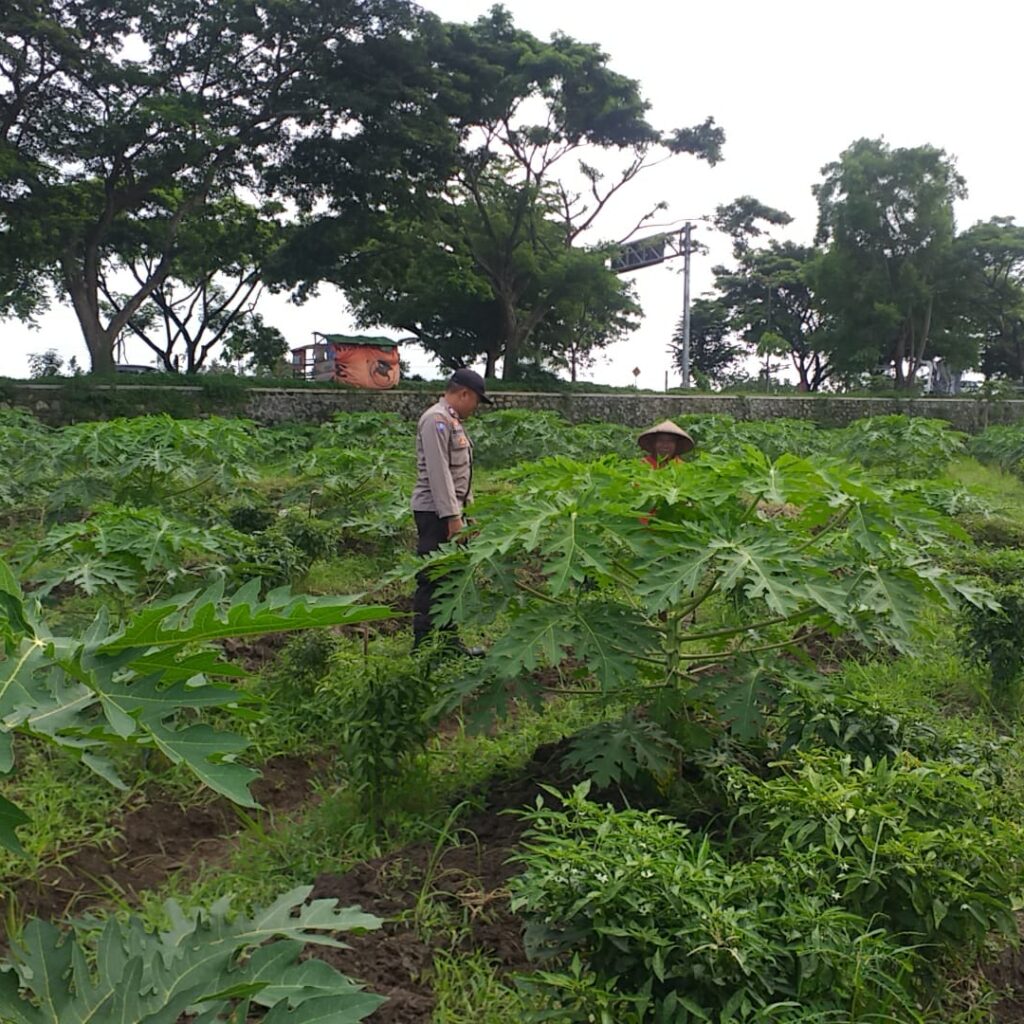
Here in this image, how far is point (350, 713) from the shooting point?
113 inches

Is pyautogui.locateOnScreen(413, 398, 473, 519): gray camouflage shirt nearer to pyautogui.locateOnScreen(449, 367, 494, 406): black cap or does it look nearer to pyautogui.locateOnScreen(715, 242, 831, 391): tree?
pyautogui.locateOnScreen(449, 367, 494, 406): black cap

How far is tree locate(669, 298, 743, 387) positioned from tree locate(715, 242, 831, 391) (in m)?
0.73

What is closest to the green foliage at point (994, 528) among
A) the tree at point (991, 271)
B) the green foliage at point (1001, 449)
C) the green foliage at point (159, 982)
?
the green foliage at point (1001, 449)

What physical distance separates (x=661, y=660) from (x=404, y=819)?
1.00m

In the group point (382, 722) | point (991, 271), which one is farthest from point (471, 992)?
point (991, 271)

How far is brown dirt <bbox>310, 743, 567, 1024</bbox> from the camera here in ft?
6.82

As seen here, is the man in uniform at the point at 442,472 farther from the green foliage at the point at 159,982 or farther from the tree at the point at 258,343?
the tree at the point at 258,343

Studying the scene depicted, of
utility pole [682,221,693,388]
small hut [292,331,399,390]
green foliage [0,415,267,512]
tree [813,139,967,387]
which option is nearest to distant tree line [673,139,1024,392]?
tree [813,139,967,387]

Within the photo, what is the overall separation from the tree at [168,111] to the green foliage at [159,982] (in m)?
16.8

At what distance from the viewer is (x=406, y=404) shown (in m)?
19.1

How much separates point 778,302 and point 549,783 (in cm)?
3689

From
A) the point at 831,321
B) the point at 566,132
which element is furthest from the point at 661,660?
the point at 831,321

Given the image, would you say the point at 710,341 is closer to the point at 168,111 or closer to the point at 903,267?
the point at 903,267

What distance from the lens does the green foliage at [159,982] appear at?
42.3 inches
